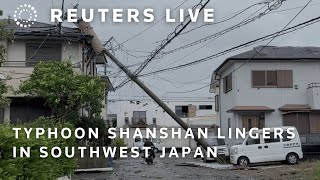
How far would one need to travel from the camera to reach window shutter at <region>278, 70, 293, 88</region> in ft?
117

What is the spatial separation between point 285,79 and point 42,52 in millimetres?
15751

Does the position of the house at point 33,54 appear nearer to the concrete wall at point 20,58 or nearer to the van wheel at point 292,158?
the concrete wall at point 20,58

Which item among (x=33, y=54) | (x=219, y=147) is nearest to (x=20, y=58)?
(x=33, y=54)

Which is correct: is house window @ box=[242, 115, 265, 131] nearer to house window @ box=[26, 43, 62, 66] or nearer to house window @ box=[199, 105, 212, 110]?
house window @ box=[26, 43, 62, 66]

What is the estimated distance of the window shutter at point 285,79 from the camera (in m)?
35.7

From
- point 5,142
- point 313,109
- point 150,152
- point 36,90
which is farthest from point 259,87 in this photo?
point 5,142

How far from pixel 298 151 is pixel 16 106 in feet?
47.6

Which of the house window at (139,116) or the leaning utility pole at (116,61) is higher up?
the leaning utility pole at (116,61)

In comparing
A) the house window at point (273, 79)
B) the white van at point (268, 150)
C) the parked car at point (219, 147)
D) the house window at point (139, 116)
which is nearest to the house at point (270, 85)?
the house window at point (273, 79)

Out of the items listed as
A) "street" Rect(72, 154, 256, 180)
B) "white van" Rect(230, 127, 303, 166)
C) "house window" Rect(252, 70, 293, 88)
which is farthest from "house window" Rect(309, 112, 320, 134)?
"street" Rect(72, 154, 256, 180)

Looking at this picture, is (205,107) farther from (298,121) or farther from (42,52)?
(42,52)

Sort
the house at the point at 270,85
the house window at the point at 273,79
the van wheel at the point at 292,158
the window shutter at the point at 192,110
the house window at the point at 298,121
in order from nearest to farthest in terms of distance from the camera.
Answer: the van wheel at the point at 292,158
the house window at the point at 298,121
the house at the point at 270,85
the house window at the point at 273,79
the window shutter at the point at 192,110

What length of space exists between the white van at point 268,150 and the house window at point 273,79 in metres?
7.80

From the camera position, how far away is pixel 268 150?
92.1 feet
